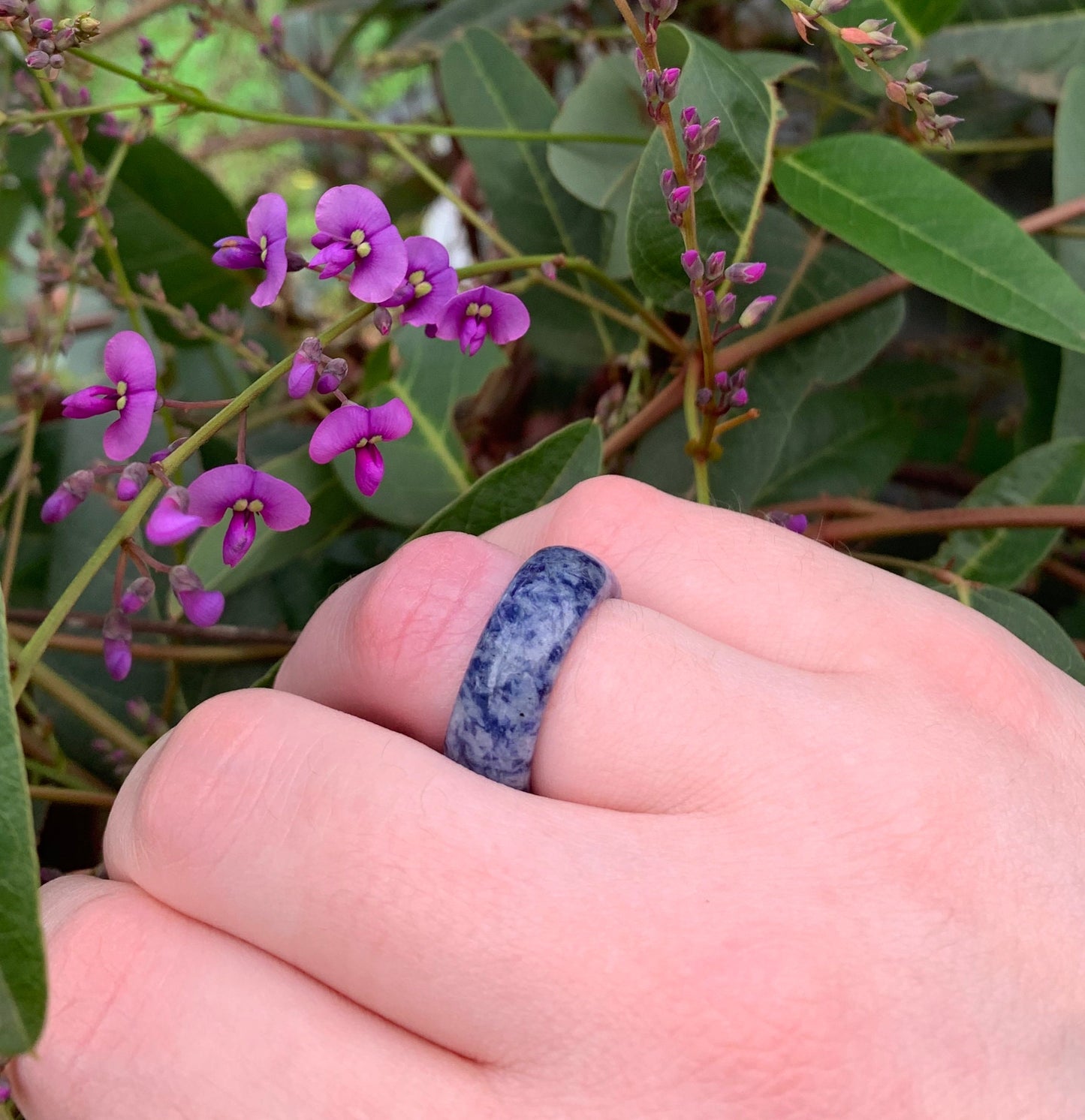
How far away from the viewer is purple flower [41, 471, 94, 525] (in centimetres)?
54

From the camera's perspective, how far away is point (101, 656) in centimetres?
96

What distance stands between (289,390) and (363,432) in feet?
0.19

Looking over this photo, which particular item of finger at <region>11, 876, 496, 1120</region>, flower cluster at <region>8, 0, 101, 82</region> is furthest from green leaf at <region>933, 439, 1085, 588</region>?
flower cluster at <region>8, 0, 101, 82</region>

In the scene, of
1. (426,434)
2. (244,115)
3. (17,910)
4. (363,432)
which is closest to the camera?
(17,910)

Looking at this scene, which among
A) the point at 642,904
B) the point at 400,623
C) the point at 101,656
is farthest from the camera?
the point at 101,656

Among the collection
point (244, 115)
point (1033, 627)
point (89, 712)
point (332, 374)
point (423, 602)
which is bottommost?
point (89, 712)

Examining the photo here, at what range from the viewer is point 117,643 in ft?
1.98

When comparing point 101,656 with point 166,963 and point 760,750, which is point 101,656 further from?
point 760,750

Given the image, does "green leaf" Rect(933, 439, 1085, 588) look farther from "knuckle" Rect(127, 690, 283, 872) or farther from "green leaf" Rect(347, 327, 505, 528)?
"knuckle" Rect(127, 690, 283, 872)

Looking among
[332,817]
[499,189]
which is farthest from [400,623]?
[499,189]

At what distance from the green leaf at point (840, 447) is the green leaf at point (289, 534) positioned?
423 mm

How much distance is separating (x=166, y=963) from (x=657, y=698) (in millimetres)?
255

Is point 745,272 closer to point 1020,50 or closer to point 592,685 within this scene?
point 592,685

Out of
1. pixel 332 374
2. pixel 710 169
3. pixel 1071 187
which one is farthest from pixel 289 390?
pixel 1071 187
